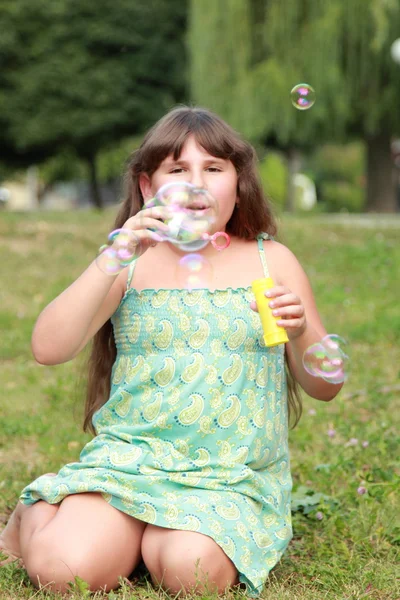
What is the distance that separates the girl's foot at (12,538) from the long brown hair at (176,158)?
1.03 ft

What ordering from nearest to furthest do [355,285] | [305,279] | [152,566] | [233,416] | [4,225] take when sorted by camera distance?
[152,566] < [233,416] < [305,279] < [355,285] < [4,225]

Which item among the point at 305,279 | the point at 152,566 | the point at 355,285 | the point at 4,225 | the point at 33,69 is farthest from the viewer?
the point at 33,69

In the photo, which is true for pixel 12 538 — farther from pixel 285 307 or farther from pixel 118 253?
pixel 285 307

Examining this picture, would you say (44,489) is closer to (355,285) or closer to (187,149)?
(187,149)

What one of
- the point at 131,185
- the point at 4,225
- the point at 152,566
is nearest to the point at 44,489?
the point at 152,566

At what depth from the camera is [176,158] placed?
2.34m

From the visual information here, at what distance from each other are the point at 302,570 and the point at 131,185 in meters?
1.12

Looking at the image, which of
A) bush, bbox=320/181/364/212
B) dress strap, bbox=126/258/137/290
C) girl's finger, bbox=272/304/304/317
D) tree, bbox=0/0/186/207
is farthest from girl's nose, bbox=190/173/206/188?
bush, bbox=320/181/364/212

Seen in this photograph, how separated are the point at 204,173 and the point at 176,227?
24 cm

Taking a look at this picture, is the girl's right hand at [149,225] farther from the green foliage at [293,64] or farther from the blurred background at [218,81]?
the green foliage at [293,64]

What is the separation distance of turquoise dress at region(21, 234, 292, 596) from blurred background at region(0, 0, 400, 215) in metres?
0.59

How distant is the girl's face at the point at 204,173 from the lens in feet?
7.59

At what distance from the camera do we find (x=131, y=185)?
2.52m

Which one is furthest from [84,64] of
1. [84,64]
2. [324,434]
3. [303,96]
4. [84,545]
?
[84,545]
